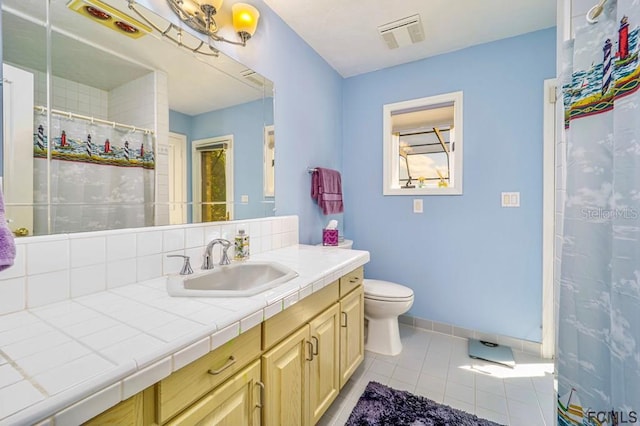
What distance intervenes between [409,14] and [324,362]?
2181 mm

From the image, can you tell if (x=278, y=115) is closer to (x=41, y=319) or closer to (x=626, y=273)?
(x=41, y=319)

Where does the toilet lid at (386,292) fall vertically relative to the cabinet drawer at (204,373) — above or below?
below

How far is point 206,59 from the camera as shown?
1405mm

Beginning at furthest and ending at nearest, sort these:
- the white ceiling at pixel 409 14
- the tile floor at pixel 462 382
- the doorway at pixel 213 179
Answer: the white ceiling at pixel 409 14 → the tile floor at pixel 462 382 → the doorway at pixel 213 179

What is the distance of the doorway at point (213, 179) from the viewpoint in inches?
54.3

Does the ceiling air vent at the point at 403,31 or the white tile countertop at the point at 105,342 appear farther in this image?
the ceiling air vent at the point at 403,31

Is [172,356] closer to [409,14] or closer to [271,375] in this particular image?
[271,375]

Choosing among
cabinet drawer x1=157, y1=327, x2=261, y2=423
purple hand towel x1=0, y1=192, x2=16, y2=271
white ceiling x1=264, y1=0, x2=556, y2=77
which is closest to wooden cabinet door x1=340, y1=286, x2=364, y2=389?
cabinet drawer x1=157, y1=327, x2=261, y2=423

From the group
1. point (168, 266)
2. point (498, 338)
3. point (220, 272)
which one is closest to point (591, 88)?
point (220, 272)

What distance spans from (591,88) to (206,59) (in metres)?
1.56


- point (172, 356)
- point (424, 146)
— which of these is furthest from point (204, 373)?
point (424, 146)

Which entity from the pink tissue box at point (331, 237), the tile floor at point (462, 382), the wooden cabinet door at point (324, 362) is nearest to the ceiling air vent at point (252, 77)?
the pink tissue box at point (331, 237)

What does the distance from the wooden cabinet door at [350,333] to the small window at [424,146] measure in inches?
48.6

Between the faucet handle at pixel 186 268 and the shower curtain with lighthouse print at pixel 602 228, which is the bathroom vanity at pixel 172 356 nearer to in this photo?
the faucet handle at pixel 186 268
